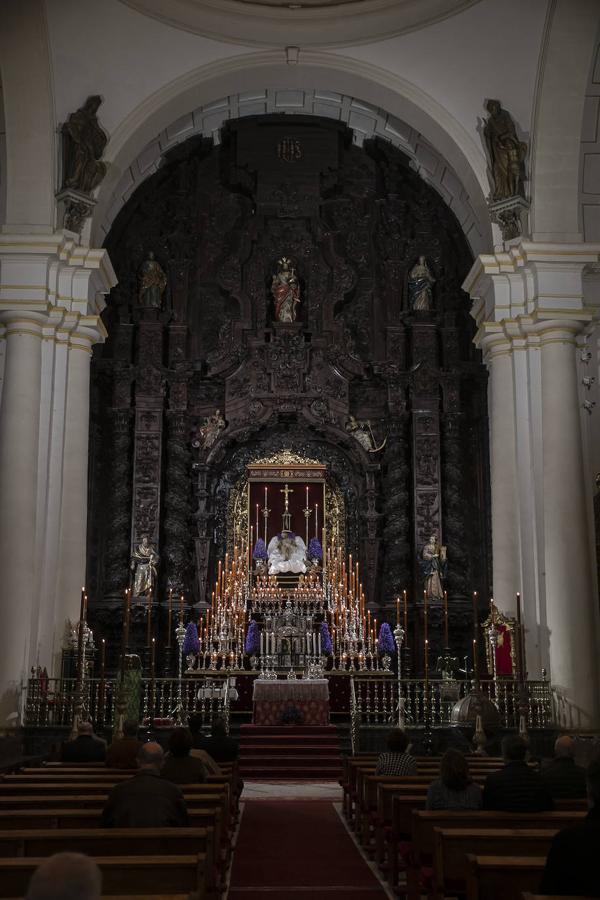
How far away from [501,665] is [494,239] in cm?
702

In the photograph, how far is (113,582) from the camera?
20.1 meters

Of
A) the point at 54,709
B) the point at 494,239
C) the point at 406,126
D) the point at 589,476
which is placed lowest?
the point at 54,709

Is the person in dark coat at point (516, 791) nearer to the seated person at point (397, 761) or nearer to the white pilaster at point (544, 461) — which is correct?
the seated person at point (397, 761)

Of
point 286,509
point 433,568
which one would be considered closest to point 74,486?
point 286,509

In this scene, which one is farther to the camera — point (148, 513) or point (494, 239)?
point (148, 513)

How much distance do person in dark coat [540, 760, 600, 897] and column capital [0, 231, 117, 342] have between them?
45.3 ft

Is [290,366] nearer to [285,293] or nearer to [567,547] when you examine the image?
[285,293]

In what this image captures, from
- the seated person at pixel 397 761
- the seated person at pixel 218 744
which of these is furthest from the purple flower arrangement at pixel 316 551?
the seated person at pixel 397 761

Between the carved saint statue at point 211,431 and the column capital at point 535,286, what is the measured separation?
243 inches

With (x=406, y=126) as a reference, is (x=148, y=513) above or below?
below

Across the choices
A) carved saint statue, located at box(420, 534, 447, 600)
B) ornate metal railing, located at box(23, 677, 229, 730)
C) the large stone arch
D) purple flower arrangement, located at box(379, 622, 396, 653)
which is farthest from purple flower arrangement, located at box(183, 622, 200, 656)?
the large stone arch

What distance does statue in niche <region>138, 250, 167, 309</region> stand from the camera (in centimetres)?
2147

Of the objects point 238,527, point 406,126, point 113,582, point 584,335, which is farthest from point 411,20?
point 113,582

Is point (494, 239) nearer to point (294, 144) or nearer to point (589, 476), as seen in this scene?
point (589, 476)
